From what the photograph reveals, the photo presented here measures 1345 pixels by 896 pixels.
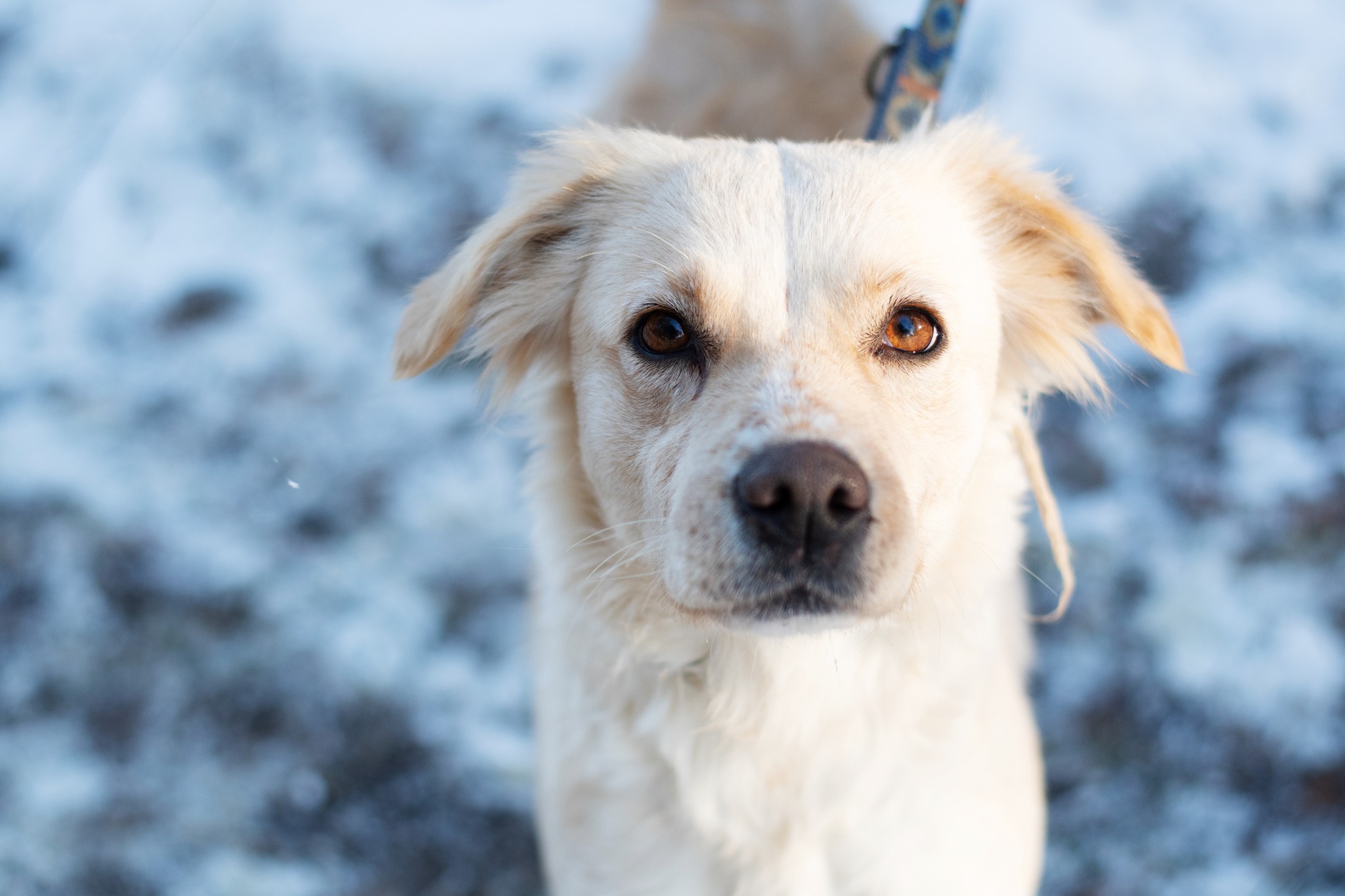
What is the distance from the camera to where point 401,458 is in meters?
3.59

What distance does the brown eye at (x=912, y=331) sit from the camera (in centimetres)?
177

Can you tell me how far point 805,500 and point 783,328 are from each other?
37 centimetres

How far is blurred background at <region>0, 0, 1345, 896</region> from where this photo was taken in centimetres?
271

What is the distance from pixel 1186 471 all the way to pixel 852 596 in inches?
88.0

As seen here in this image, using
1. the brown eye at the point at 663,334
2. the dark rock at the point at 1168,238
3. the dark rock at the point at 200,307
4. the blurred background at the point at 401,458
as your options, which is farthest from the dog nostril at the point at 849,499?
the dark rock at the point at 200,307

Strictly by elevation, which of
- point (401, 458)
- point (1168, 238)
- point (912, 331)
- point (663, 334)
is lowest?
point (401, 458)

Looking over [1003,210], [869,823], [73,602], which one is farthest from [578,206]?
[73,602]

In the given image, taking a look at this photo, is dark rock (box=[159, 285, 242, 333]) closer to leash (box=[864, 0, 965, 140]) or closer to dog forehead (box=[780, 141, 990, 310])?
leash (box=[864, 0, 965, 140])

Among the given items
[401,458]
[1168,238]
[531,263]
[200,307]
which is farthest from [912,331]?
[200,307]

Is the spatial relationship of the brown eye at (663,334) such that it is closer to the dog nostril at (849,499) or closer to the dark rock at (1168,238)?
the dog nostril at (849,499)

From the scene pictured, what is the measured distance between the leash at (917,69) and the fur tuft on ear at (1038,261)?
1.03 ft

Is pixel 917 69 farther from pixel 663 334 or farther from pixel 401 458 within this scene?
pixel 401 458

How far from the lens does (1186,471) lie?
324 centimetres

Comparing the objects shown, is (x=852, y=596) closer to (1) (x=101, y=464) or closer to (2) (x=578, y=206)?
(2) (x=578, y=206)
